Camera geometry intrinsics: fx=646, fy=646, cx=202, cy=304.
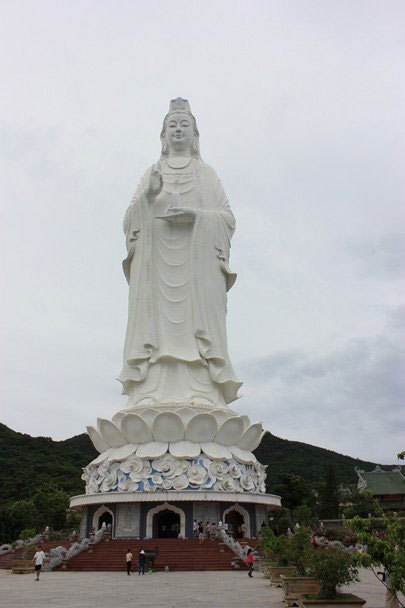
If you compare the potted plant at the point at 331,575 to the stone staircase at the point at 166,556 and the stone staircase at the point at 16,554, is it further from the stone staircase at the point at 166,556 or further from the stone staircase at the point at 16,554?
the stone staircase at the point at 16,554

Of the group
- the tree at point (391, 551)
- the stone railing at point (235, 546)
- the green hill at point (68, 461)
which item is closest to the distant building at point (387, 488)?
the green hill at point (68, 461)

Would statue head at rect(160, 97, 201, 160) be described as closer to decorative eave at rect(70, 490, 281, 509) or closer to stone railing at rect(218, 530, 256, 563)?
decorative eave at rect(70, 490, 281, 509)

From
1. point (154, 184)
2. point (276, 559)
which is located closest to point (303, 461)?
point (154, 184)

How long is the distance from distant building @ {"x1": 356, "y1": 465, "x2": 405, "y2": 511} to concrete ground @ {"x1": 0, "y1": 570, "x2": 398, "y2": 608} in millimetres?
20540

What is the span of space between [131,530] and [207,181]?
12227 millimetres

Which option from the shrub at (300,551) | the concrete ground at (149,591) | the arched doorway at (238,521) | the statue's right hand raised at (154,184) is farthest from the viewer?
the statue's right hand raised at (154,184)

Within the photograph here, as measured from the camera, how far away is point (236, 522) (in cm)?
1986

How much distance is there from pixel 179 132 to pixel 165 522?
1353 centimetres

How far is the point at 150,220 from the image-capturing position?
2206 centimetres

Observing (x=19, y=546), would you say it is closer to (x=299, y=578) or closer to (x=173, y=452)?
(x=173, y=452)

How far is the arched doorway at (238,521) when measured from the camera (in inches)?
755

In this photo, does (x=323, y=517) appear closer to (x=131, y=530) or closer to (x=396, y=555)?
(x=131, y=530)

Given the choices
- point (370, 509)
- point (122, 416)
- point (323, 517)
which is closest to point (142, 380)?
point (122, 416)

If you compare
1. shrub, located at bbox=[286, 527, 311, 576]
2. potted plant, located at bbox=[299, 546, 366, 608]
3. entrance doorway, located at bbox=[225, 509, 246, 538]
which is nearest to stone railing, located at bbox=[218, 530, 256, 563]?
entrance doorway, located at bbox=[225, 509, 246, 538]
